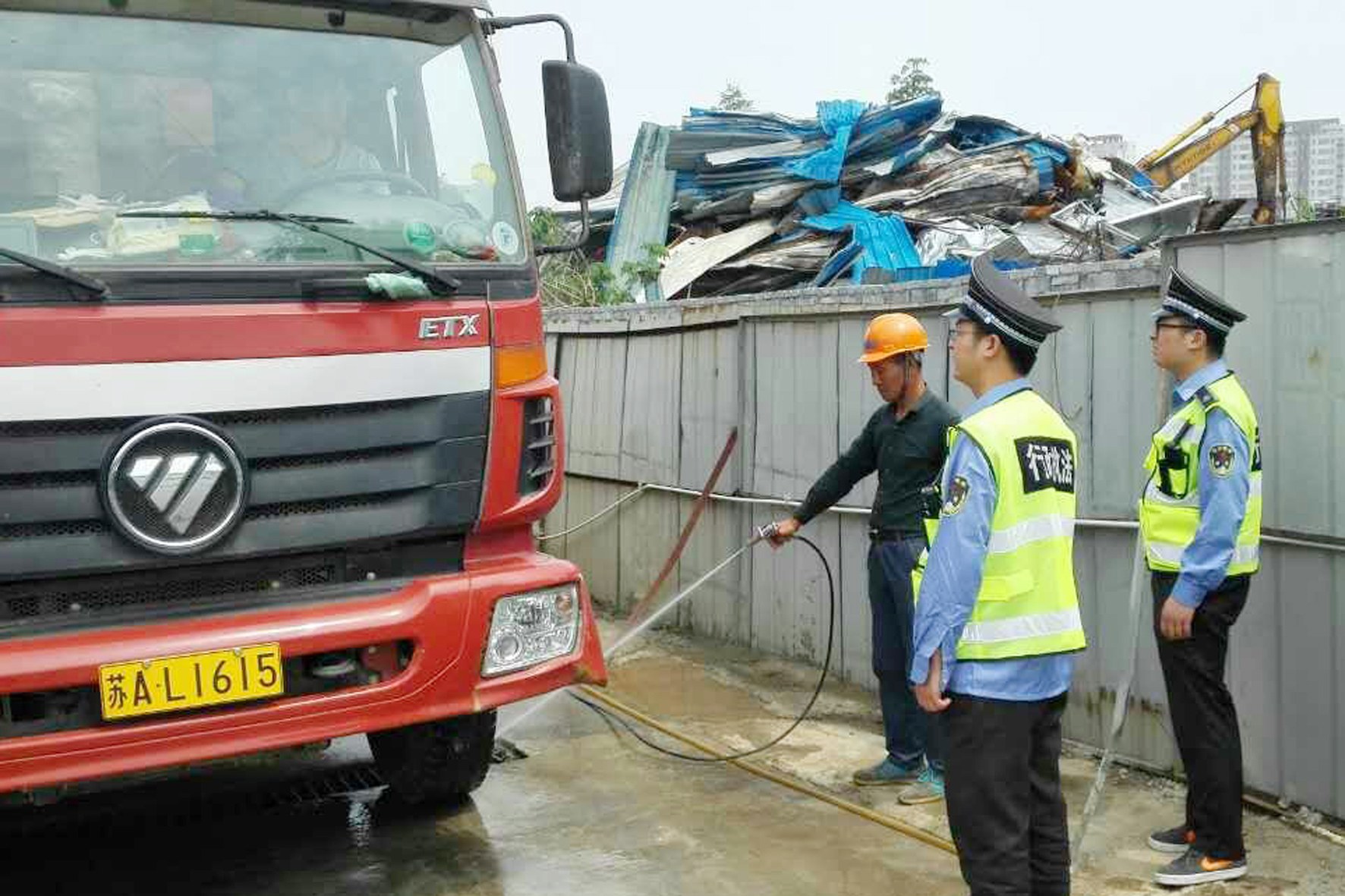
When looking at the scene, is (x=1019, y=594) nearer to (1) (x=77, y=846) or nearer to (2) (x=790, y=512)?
(1) (x=77, y=846)

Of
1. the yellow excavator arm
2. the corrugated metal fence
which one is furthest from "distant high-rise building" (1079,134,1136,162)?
the corrugated metal fence

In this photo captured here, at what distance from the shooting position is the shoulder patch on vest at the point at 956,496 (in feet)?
11.0

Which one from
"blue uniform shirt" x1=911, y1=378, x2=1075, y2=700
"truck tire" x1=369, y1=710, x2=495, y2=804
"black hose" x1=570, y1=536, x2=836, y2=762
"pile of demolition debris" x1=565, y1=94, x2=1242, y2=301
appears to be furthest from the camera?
"pile of demolition debris" x1=565, y1=94, x2=1242, y2=301

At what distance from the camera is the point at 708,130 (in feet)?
44.7

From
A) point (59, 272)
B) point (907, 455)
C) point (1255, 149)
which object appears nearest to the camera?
point (59, 272)

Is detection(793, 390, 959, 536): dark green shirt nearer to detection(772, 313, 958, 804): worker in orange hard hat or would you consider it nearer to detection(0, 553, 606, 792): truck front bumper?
detection(772, 313, 958, 804): worker in orange hard hat

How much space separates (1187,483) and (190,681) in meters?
3.05

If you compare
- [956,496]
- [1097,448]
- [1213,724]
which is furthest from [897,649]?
[956,496]

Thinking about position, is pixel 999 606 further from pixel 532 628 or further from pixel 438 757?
pixel 438 757

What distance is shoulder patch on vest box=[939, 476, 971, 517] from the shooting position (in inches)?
132

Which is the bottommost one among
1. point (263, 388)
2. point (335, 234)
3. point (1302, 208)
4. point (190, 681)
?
point (190, 681)

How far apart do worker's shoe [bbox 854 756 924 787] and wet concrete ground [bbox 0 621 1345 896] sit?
0.09 metres

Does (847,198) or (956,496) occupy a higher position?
(847,198)

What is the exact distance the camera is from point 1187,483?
4.39 meters
